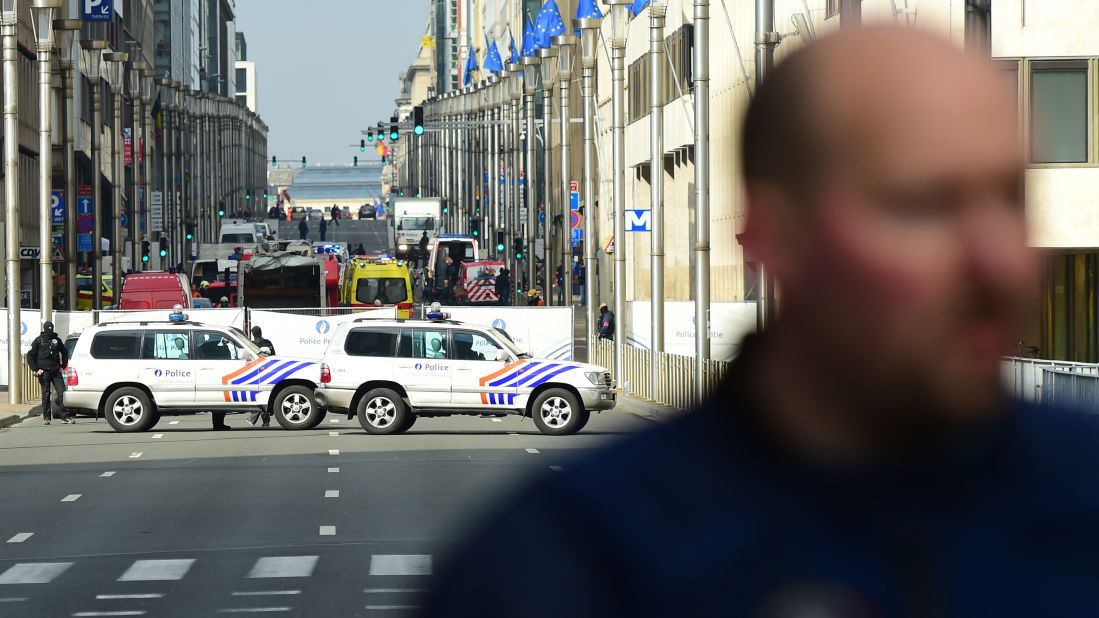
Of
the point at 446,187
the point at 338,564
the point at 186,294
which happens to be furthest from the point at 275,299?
the point at 446,187

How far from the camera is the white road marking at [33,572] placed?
13.1 meters

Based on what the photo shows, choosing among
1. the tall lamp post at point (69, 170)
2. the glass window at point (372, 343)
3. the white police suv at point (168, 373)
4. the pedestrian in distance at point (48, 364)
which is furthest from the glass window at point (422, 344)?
the tall lamp post at point (69, 170)

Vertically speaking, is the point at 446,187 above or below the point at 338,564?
above

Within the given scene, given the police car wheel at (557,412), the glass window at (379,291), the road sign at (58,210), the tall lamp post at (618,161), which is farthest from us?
the glass window at (379,291)

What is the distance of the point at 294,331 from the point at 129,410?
Answer: 13.0 meters

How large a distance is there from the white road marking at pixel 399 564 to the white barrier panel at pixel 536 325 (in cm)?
2869

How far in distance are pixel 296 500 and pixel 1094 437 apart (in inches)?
692

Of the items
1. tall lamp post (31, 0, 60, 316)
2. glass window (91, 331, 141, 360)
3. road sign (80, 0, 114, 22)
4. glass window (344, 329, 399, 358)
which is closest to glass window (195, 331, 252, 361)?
glass window (91, 331, 141, 360)

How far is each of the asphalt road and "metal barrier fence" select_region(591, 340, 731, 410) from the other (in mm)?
4668

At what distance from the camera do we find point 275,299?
193 ft

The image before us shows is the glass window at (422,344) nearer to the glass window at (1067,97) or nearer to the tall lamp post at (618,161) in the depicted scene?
the tall lamp post at (618,161)

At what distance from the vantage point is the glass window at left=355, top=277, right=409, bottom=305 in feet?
Result: 191

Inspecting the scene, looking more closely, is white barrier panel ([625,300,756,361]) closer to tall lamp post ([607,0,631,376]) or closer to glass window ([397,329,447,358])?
tall lamp post ([607,0,631,376])

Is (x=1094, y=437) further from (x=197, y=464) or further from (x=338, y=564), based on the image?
(x=197, y=464)
